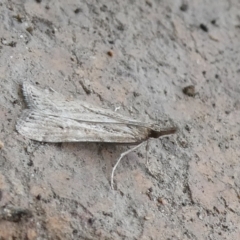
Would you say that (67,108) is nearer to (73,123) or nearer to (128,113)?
(73,123)

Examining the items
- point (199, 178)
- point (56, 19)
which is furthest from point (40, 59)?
point (199, 178)

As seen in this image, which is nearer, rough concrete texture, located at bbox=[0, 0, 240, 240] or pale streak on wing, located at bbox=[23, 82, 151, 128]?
rough concrete texture, located at bbox=[0, 0, 240, 240]

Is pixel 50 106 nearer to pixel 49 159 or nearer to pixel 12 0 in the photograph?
pixel 49 159

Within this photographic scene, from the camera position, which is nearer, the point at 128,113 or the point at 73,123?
the point at 73,123

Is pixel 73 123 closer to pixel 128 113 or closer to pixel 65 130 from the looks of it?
pixel 65 130

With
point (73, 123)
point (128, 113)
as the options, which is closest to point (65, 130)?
point (73, 123)
